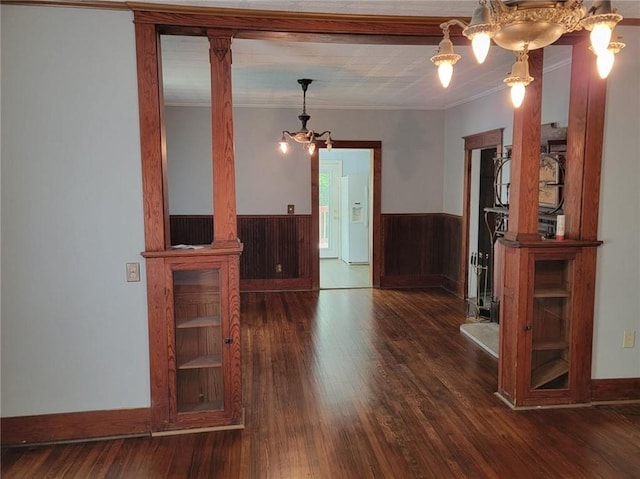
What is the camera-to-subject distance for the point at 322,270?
28.3ft

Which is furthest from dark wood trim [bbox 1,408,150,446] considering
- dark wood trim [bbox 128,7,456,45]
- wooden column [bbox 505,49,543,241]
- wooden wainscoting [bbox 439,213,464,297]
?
wooden wainscoting [bbox 439,213,464,297]

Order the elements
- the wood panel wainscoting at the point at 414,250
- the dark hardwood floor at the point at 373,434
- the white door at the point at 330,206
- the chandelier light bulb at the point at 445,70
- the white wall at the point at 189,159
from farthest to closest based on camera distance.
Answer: the white door at the point at 330,206 < the wood panel wainscoting at the point at 414,250 < the white wall at the point at 189,159 < the dark hardwood floor at the point at 373,434 < the chandelier light bulb at the point at 445,70

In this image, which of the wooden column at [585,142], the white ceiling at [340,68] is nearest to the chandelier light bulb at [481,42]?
the white ceiling at [340,68]

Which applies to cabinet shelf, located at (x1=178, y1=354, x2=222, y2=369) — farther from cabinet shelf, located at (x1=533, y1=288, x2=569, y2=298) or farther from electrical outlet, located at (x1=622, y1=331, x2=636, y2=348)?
electrical outlet, located at (x1=622, y1=331, x2=636, y2=348)

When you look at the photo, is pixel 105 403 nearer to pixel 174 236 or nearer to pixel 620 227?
pixel 620 227

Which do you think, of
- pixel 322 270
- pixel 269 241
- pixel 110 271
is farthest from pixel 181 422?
pixel 322 270

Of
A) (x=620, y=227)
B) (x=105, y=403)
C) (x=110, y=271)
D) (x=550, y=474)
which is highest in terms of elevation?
(x=620, y=227)

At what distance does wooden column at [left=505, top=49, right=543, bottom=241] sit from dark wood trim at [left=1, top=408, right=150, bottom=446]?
270 cm

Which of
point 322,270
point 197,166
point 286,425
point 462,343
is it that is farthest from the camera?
point 322,270

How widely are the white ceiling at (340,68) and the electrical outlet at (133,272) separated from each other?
1.50 metres

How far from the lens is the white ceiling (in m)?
2.80

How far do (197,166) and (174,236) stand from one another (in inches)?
40.6

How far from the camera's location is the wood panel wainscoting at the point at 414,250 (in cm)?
702

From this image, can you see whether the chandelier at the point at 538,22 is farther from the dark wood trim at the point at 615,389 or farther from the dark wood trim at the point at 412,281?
the dark wood trim at the point at 412,281
